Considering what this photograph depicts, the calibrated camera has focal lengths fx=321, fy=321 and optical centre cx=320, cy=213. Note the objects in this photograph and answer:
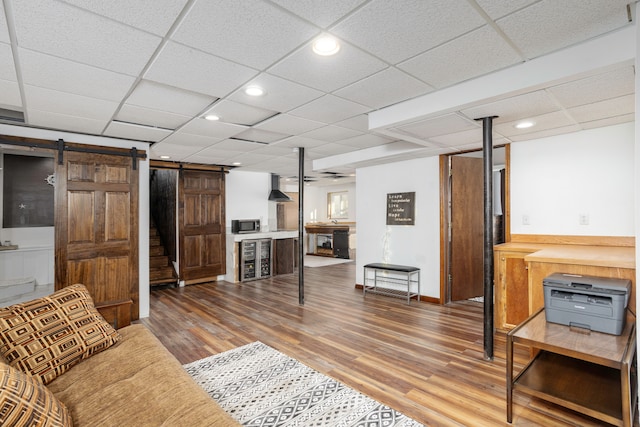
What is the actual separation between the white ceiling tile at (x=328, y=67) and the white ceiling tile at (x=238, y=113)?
810mm

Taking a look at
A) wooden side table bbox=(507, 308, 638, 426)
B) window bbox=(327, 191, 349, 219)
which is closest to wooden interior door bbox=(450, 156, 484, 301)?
wooden side table bbox=(507, 308, 638, 426)

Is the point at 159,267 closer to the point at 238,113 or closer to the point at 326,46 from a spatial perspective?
the point at 238,113

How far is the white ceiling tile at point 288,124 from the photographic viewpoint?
3459mm

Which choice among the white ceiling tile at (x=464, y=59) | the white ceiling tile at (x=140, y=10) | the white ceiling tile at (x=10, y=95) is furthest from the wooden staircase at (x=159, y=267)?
the white ceiling tile at (x=464, y=59)

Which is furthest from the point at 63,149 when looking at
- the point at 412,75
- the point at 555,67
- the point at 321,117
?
the point at 555,67

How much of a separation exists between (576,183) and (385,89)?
106 inches

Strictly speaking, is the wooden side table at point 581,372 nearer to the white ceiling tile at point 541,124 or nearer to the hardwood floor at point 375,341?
the hardwood floor at point 375,341

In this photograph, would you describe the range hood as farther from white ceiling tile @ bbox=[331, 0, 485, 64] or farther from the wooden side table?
the wooden side table

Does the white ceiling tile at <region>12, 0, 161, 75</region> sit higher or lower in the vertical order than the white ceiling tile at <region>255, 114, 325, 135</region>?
higher

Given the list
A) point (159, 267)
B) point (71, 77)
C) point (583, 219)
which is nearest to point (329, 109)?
point (71, 77)

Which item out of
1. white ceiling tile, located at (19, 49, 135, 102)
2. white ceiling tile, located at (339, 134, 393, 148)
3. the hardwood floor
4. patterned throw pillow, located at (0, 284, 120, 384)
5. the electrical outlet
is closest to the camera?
A: patterned throw pillow, located at (0, 284, 120, 384)

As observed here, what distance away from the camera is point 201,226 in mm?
6555

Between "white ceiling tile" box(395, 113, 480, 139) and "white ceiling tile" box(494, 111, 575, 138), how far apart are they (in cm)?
33

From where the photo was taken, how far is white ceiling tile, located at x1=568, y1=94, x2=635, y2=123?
2715 mm
